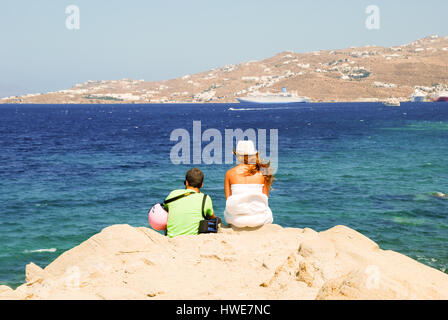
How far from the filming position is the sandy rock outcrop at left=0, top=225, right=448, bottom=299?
379 centimetres

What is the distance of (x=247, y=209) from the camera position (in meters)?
6.70

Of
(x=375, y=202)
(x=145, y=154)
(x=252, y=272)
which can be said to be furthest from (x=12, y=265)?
(x=145, y=154)

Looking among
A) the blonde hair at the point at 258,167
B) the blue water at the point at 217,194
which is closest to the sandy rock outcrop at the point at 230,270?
the blonde hair at the point at 258,167

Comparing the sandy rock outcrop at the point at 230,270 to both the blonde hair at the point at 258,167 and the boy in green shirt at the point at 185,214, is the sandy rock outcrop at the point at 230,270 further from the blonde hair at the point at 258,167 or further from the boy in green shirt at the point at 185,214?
the blonde hair at the point at 258,167

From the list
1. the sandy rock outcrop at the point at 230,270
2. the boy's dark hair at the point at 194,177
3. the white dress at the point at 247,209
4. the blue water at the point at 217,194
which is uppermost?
the boy's dark hair at the point at 194,177

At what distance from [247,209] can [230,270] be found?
65.5 inches

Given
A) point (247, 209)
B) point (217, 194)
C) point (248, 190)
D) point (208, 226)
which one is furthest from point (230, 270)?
point (217, 194)

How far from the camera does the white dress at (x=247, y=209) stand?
669 cm

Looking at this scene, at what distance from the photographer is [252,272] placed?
16.7ft

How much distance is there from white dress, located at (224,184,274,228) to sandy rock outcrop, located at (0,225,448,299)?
292 mm

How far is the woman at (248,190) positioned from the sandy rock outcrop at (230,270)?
1.09ft

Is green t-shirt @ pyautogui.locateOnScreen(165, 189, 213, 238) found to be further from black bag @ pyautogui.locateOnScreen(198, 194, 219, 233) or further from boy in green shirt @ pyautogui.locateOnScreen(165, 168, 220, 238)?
black bag @ pyautogui.locateOnScreen(198, 194, 219, 233)

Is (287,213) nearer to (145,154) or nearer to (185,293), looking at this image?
(185,293)

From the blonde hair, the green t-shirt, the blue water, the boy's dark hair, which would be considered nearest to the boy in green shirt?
the green t-shirt
